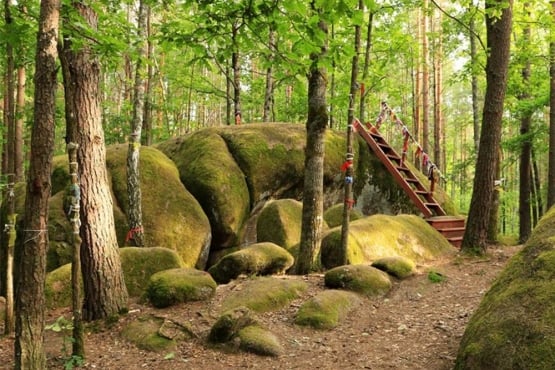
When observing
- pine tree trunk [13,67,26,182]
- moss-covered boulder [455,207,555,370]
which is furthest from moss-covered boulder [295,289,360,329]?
pine tree trunk [13,67,26,182]

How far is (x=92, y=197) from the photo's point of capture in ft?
19.0

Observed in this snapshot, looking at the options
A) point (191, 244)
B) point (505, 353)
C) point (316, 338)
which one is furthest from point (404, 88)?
point (505, 353)

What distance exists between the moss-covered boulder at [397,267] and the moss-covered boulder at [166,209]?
4521 millimetres

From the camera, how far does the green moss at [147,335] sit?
500cm

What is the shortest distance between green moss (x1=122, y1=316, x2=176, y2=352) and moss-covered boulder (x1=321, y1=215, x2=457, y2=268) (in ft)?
12.3

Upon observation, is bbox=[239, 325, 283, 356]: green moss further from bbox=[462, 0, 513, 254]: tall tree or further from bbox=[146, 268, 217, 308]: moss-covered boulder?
bbox=[462, 0, 513, 254]: tall tree

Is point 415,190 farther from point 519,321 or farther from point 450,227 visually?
point 519,321

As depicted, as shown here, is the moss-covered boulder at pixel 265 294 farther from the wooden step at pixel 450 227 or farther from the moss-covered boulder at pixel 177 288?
the wooden step at pixel 450 227

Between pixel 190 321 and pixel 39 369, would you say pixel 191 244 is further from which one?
pixel 39 369

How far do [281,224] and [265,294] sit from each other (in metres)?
3.77

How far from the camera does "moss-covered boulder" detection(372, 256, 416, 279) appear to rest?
24.5ft

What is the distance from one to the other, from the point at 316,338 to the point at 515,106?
475 inches

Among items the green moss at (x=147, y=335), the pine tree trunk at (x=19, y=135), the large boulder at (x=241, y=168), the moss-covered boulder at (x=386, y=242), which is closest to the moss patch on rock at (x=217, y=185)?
the large boulder at (x=241, y=168)

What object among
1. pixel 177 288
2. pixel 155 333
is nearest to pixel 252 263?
pixel 177 288
